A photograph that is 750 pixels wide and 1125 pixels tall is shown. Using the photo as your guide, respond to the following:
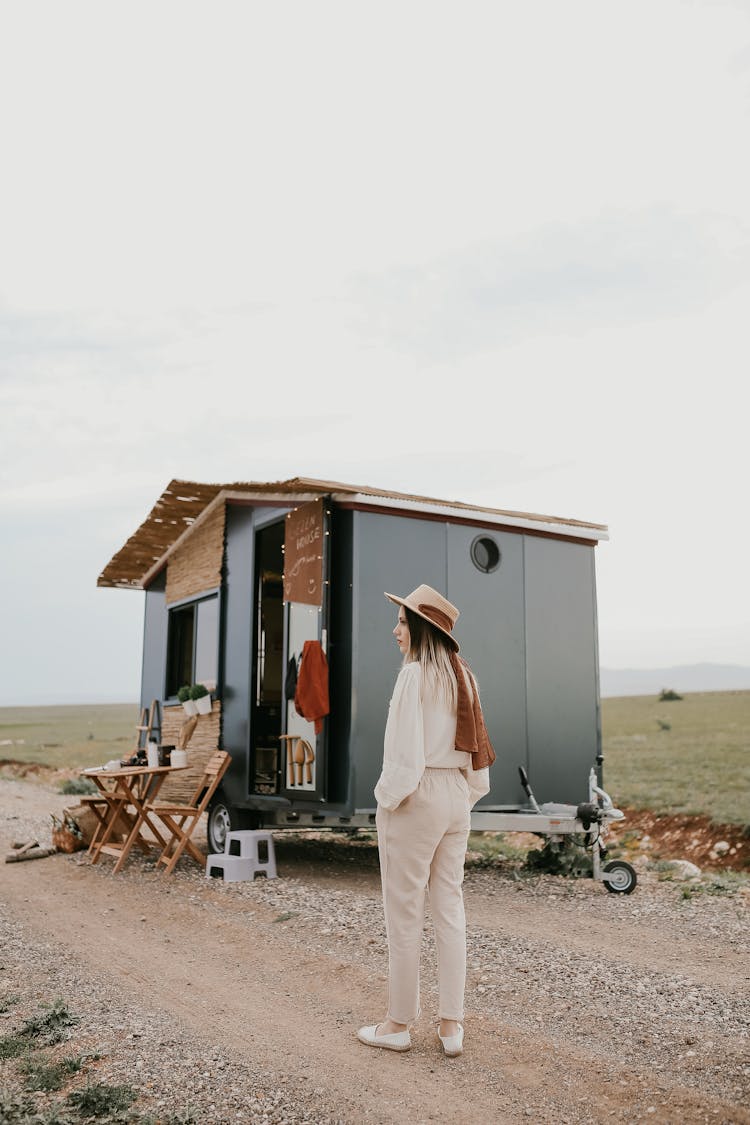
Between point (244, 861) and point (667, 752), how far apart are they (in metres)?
15.6

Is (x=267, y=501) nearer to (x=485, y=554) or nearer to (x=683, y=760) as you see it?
(x=485, y=554)

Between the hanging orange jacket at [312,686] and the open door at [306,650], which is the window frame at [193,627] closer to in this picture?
the open door at [306,650]

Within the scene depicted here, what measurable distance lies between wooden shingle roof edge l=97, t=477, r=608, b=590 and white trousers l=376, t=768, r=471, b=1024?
4.01 metres

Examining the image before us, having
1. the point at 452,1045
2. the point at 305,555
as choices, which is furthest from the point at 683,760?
the point at 452,1045

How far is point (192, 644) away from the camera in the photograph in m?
10.1

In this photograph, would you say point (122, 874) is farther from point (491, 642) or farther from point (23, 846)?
point (491, 642)

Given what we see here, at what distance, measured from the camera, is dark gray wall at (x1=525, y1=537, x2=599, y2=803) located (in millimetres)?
8195

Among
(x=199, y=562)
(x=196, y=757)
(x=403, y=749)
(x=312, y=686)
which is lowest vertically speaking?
(x=196, y=757)

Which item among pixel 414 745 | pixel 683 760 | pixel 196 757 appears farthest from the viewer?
pixel 683 760

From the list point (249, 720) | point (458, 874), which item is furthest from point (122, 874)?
point (458, 874)

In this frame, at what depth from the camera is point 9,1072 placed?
3.46 metres

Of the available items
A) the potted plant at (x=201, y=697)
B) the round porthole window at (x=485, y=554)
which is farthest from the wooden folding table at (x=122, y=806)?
the round porthole window at (x=485, y=554)

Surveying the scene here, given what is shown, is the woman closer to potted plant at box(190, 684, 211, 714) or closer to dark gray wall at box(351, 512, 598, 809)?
dark gray wall at box(351, 512, 598, 809)

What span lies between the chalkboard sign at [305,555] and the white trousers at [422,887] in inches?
153
